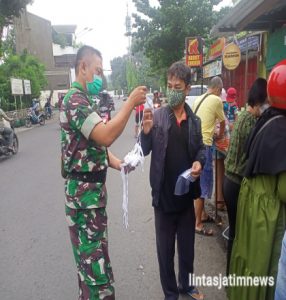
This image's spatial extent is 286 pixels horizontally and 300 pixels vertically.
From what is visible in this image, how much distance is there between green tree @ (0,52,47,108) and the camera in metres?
20.1

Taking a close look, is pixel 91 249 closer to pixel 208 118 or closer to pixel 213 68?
pixel 208 118

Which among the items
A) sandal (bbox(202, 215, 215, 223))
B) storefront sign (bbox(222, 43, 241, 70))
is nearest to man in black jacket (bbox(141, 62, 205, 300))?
sandal (bbox(202, 215, 215, 223))

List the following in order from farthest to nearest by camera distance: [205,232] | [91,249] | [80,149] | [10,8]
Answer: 1. [10,8]
2. [205,232]
3. [91,249]
4. [80,149]

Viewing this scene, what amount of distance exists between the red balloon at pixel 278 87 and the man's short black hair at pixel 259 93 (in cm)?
83

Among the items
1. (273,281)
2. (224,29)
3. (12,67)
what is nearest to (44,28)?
(12,67)

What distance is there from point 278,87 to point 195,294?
189 centimetres

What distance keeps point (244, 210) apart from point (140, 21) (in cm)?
1846

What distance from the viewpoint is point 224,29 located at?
421 cm

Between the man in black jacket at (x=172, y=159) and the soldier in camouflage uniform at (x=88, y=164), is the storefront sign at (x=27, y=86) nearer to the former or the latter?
the man in black jacket at (x=172, y=159)

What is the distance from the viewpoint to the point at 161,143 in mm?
2637

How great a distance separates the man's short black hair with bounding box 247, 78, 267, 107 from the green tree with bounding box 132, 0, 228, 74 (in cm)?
1589

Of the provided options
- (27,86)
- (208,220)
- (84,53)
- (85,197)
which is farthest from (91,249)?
(27,86)

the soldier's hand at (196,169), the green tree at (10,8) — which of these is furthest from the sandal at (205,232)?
the green tree at (10,8)

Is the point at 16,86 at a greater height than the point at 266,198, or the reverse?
the point at 16,86
